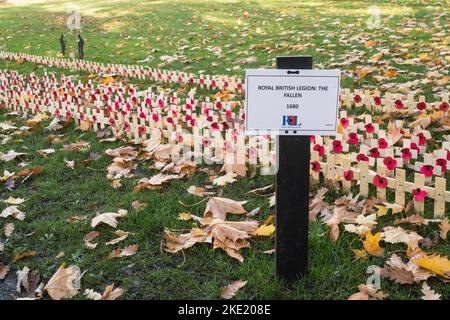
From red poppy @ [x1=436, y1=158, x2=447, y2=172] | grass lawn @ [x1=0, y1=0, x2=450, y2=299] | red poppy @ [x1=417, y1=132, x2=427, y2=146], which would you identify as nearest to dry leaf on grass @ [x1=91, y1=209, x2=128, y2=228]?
grass lawn @ [x1=0, y1=0, x2=450, y2=299]

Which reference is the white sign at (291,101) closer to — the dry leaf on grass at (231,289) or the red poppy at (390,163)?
the dry leaf on grass at (231,289)

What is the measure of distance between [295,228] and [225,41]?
9.58 metres

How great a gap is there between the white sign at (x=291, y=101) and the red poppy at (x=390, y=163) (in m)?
1.15

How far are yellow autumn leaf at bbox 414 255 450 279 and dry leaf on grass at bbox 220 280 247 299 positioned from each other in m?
0.96

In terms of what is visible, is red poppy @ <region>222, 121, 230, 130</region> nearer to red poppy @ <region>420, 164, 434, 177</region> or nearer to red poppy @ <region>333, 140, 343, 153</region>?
red poppy @ <region>333, 140, 343, 153</region>

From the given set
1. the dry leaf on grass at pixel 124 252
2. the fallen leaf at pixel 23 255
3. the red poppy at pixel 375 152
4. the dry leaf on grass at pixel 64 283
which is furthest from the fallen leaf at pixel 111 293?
the red poppy at pixel 375 152

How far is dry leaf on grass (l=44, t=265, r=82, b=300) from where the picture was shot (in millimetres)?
2711

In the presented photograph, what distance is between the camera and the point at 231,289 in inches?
104

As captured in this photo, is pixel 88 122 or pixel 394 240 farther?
pixel 88 122

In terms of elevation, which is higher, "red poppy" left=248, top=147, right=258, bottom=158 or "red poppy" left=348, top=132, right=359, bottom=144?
"red poppy" left=348, top=132, right=359, bottom=144

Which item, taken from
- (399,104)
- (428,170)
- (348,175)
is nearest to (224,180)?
(348,175)

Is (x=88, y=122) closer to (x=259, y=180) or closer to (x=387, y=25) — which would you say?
(x=259, y=180)

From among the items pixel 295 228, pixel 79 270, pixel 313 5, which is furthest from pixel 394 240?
pixel 313 5

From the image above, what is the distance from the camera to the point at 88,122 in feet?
18.7
